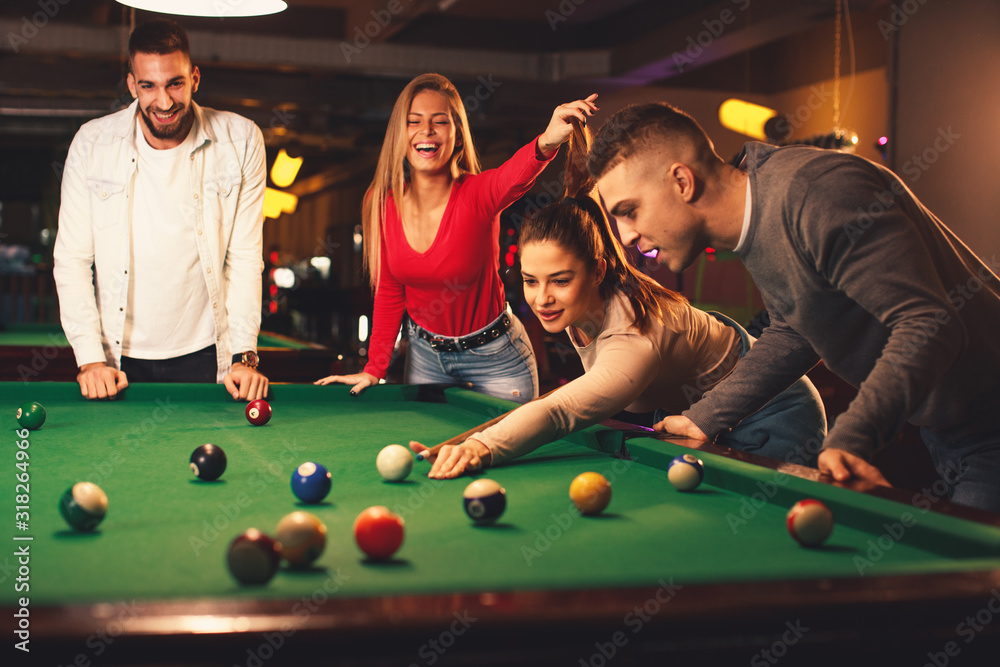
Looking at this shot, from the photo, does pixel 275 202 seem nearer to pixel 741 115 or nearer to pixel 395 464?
pixel 741 115

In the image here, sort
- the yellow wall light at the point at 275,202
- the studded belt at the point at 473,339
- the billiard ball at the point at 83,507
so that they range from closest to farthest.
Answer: the billiard ball at the point at 83,507 < the studded belt at the point at 473,339 < the yellow wall light at the point at 275,202

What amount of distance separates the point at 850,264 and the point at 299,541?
3.28 feet

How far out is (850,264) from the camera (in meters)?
1.41

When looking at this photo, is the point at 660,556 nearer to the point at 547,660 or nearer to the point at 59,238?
the point at 547,660

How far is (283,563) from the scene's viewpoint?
1.05 m

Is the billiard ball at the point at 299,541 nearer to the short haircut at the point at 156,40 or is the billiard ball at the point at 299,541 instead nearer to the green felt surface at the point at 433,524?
the green felt surface at the point at 433,524

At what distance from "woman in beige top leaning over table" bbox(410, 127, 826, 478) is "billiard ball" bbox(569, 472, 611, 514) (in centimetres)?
53

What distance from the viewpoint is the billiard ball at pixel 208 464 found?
62.2 inches

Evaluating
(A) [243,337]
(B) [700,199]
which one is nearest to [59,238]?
(A) [243,337]

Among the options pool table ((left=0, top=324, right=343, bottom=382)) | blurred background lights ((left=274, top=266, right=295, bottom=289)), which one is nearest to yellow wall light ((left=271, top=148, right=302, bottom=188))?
blurred background lights ((left=274, top=266, right=295, bottom=289))

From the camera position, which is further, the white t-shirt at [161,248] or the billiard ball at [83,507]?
the white t-shirt at [161,248]

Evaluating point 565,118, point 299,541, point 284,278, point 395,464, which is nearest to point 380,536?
point 299,541

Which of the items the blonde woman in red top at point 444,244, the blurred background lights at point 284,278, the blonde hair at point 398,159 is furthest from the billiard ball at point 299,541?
the blurred background lights at point 284,278

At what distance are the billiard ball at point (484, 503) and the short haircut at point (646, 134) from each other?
77 cm
